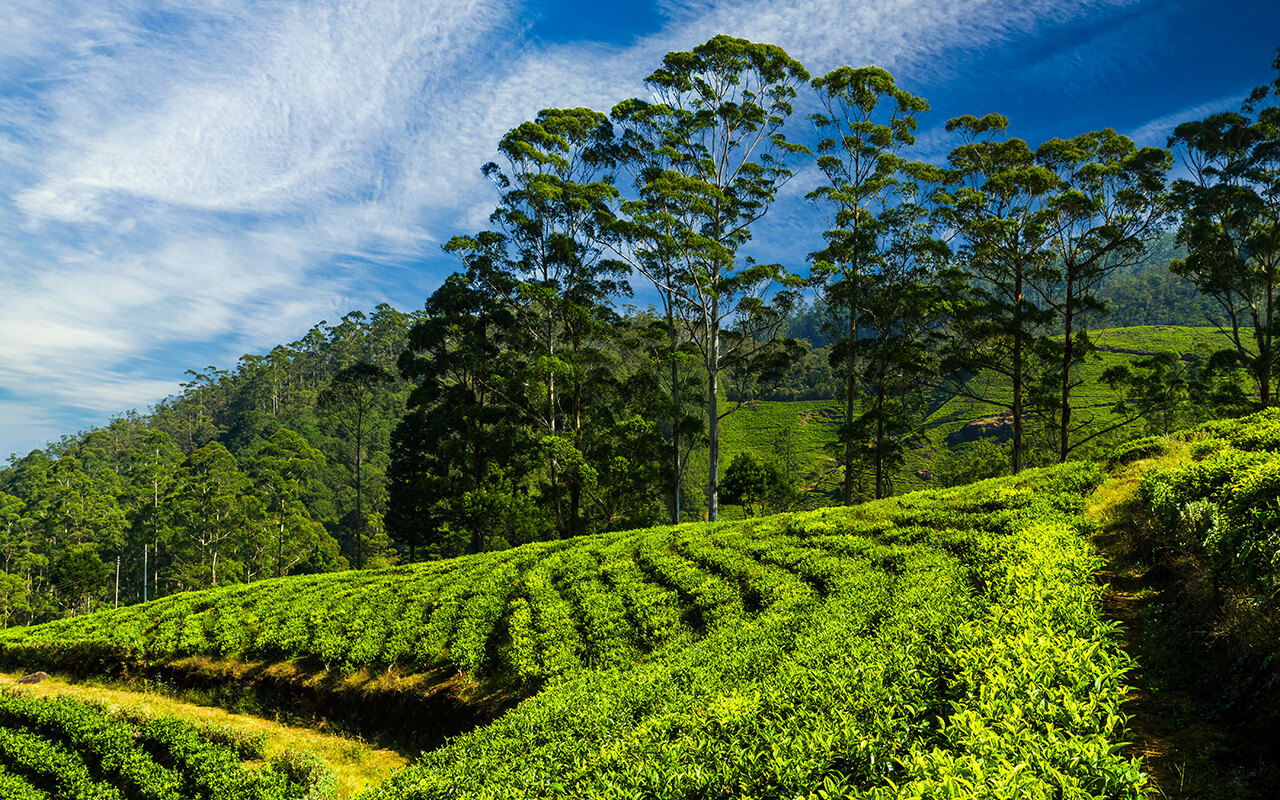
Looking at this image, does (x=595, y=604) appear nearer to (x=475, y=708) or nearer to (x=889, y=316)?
(x=475, y=708)

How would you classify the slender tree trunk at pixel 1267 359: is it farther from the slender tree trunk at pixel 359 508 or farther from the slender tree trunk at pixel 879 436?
the slender tree trunk at pixel 359 508

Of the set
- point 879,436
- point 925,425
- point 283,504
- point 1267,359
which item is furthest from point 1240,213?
point 925,425

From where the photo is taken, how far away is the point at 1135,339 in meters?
111

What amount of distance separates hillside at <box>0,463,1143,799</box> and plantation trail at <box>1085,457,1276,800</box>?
515 mm

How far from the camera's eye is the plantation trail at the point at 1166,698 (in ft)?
13.1

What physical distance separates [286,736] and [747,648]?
10.4 meters

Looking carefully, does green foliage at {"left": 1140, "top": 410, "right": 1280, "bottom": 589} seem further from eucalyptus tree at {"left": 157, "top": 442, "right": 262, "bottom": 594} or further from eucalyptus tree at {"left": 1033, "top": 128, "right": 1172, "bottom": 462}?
eucalyptus tree at {"left": 157, "top": 442, "right": 262, "bottom": 594}

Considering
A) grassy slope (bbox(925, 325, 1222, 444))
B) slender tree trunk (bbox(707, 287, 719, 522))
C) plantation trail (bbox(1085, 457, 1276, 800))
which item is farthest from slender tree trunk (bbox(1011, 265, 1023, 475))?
grassy slope (bbox(925, 325, 1222, 444))

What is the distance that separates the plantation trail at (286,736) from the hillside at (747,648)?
91cm

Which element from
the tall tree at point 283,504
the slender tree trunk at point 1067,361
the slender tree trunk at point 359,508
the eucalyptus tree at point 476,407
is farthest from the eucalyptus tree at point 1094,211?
the tall tree at point 283,504

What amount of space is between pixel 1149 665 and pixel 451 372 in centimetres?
3213

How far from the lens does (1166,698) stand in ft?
16.7

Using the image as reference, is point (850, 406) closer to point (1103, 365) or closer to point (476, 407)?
point (476, 407)

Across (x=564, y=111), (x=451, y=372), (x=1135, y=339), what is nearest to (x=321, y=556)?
(x=451, y=372)
